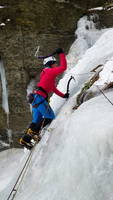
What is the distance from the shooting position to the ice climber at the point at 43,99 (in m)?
6.77

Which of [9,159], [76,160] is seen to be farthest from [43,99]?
[9,159]

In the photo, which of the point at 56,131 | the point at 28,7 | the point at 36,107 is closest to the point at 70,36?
the point at 28,7

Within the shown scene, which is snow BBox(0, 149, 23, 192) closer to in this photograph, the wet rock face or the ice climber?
the wet rock face

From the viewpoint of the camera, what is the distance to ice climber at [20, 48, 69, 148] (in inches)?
267

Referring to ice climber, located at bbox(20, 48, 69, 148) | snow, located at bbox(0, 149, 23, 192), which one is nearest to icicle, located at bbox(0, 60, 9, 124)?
snow, located at bbox(0, 149, 23, 192)

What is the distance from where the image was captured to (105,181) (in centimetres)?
392

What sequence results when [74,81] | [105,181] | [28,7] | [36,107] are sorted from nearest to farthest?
1. [105,181]
2. [36,107]
3. [74,81]
4. [28,7]

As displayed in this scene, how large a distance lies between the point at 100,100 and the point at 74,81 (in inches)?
99.6

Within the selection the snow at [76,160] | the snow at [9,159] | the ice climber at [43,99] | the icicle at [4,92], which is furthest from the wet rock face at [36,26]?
the snow at [76,160]

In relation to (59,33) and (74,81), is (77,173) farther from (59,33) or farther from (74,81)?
(59,33)

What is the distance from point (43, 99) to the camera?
6781mm

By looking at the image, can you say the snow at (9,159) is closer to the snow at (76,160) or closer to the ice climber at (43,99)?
the ice climber at (43,99)

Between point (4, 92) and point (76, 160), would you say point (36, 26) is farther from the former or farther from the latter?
point (76, 160)

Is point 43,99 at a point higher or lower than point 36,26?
higher
